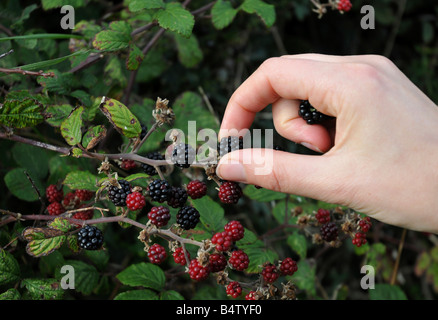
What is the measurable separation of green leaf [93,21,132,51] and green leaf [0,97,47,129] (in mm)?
357

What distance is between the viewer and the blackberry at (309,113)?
1.54 m

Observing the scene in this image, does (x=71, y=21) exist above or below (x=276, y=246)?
above

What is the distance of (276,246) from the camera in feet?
8.61

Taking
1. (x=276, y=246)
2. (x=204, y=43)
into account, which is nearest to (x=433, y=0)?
(x=204, y=43)

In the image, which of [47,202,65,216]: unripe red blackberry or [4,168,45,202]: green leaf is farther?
[4,168,45,202]: green leaf

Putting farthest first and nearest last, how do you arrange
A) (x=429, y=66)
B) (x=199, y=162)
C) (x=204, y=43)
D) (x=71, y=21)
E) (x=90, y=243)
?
(x=429, y=66) → (x=204, y=43) → (x=71, y=21) → (x=199, y=162) → (x=90, y=243)

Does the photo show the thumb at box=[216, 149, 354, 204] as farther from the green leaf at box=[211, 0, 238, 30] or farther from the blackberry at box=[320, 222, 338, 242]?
the green leaf at box=[211, 0, 238, 30]

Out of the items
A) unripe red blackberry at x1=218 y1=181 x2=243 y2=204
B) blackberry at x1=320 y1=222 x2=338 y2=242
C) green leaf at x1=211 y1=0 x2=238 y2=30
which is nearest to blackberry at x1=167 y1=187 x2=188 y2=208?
unripe red blackberry at x1=218 y1=181 x2=243 y2=204

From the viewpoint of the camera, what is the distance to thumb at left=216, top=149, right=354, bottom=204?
1.28 metres

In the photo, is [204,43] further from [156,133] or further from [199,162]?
[199,162]

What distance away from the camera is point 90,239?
50.0 inches

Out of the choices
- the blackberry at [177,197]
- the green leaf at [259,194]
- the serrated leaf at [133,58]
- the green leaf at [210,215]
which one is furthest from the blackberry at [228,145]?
the serrated leaf at [133,58]

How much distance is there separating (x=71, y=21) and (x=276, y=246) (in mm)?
1738

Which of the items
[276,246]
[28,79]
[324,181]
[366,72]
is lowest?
[276,246]
